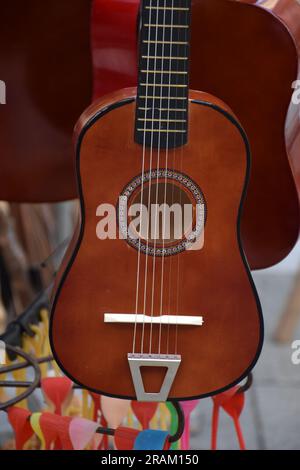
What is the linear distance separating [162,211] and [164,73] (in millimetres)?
186

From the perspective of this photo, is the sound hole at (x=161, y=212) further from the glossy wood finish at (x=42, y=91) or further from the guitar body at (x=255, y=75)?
Answer: the glossy wood finish at (x=42, y=91)

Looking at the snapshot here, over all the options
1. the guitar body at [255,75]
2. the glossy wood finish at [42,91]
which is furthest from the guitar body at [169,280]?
the glossy wood finish at [42,91]

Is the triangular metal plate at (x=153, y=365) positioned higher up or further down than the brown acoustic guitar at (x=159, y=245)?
further down

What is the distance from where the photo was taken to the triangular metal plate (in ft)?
3.41

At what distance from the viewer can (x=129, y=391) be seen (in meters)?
1.06

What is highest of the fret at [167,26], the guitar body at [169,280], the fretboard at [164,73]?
the fret at [167,26]

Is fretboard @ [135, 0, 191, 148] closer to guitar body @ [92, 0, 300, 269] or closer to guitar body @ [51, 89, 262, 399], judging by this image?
guitar body @ [51, 89, 262, 399]

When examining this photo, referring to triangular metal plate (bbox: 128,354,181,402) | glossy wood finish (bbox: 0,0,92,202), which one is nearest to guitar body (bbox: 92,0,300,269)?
glossy wood finish (bbox: 0,0,92,202)

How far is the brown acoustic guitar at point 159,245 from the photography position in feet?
3.34

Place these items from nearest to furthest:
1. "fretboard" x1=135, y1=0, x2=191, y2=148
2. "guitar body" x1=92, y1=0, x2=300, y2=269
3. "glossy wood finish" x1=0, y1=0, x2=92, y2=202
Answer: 1. "fretboard" x1=135, y1=0, x2=191, y2=148
2. "guitar body" x1=92, y1=0, x2=300, y2=269
3. "glossy wood finish" x1=0, y1=0, x2=92, y2=202

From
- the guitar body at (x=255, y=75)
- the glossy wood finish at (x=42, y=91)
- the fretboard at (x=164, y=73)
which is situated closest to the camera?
the fretboard at (x=164, y=73)

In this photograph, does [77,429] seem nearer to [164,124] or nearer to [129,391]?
[129,391]

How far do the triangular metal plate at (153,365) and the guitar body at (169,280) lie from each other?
0.4 inches
